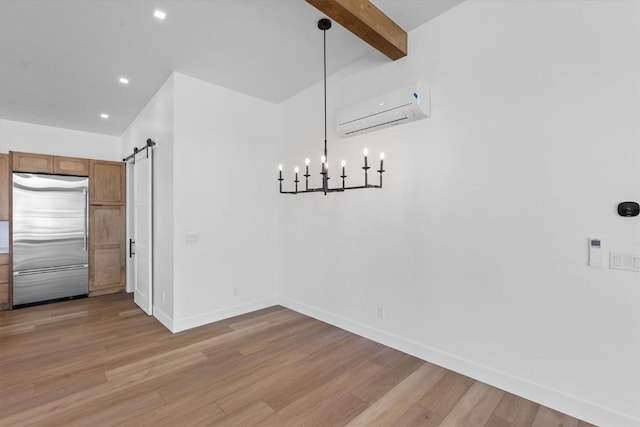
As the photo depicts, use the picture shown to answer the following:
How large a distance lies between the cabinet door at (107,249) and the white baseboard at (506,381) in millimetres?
4497

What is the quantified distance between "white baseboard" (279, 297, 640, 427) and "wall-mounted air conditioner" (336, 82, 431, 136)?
2201 millimetres

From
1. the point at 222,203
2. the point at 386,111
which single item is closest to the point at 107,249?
the point at 222,203

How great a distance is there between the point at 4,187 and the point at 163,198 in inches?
118

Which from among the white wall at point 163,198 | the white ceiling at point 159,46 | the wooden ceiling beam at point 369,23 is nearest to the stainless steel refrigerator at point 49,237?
the white ceiling at point 159,46

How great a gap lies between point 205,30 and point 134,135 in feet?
10.4

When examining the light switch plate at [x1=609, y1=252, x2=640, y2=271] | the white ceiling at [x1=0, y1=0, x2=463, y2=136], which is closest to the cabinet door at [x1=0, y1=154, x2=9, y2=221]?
the white ceiling at [x1=0, y1=0, x2=463, y2=136]

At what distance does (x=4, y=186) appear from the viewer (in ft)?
15.3

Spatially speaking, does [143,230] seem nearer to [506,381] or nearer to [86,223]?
[86,223]

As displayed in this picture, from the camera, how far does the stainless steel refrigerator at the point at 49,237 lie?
4.64 meters

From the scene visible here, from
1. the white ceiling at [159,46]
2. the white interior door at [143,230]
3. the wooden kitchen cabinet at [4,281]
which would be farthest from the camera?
the wooden kitchen cabinet at [4,281]

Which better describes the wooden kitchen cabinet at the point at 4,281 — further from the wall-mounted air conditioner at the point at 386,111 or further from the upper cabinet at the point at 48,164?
the wall-mounted air conditioner at the point at 386,111

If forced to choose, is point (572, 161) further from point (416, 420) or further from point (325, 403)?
point (325, 403)

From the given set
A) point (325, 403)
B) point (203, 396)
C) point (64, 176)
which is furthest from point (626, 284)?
point (64, 176)

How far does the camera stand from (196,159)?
3812 millimetres
